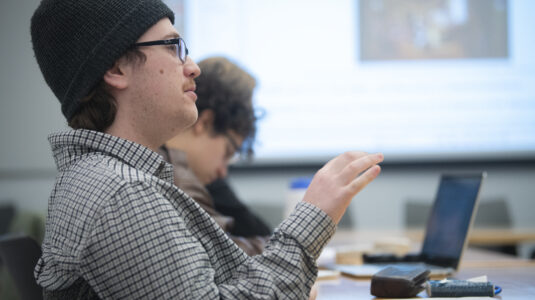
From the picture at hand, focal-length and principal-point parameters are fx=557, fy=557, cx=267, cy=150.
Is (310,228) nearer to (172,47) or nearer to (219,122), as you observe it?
(172,47)

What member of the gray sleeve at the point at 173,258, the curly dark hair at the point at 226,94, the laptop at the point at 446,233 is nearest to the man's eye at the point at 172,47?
the gray sleeve at the point at 173,258

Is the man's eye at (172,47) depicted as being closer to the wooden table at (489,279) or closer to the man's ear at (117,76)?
the man's ear at (117,76)

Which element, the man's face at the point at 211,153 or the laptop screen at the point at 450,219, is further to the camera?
the man's face at the point at 211,153

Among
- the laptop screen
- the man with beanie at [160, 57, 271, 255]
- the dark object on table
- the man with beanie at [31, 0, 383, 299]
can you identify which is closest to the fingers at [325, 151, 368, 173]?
the man with beanie at [31, 0, 383, 299]

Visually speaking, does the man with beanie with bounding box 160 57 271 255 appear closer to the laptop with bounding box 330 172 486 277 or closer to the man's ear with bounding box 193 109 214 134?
the man's ear with bounding box 193 109 214 134

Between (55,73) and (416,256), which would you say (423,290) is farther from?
(55,73)

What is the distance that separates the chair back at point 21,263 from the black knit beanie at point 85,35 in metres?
0.33

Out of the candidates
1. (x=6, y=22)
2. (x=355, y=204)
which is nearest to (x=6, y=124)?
(x=6, y=22)

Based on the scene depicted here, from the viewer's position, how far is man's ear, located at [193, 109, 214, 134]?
1927 mm

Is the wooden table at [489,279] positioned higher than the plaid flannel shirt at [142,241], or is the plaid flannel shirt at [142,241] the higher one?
the plaid flannel shirt at [142,241]

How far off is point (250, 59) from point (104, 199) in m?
2.98

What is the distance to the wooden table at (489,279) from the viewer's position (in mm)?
1109

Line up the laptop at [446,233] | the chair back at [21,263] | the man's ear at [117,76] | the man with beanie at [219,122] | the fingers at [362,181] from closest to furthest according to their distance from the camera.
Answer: the fingers at [362,181] → the man's ear at [117,76] → the chair back at [21,263] → the laptop at [446,233] → the man with beanie at [219,122]

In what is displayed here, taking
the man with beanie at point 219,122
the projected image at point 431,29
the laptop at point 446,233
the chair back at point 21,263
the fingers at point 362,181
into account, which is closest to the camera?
the fingers at point 362,181
